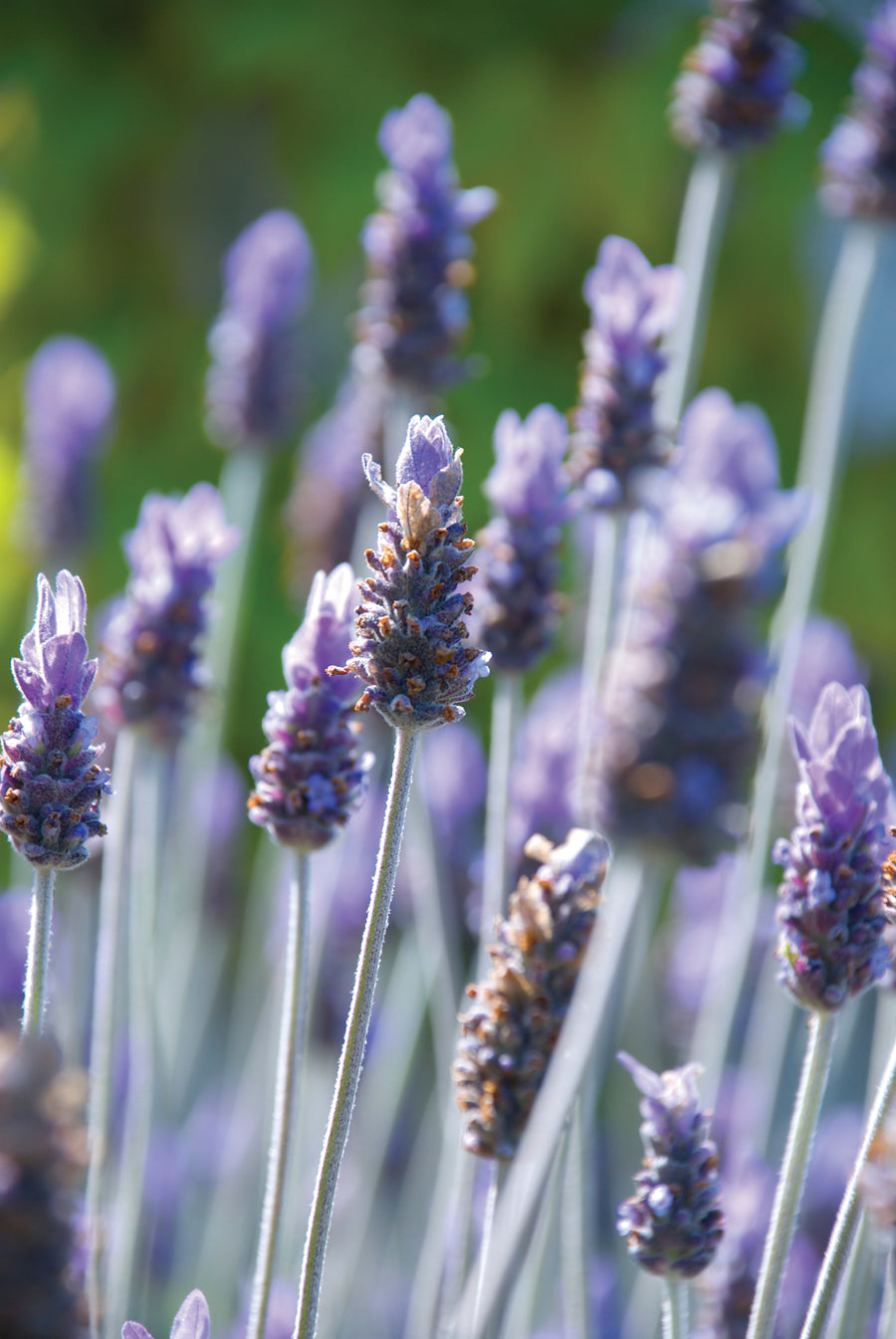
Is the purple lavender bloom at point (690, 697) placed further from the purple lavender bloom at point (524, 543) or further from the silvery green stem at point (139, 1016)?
the silvery green stem at point (139, 1016)

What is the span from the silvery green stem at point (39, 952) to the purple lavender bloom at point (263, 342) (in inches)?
55.9

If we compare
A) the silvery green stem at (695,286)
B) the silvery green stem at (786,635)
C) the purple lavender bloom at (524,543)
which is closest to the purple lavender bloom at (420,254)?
the silvery green stem at (695,286)

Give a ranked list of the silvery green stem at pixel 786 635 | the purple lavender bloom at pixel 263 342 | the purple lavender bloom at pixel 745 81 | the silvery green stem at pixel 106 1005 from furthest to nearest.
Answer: the purple lavender bloom at pixel 263 342
the purple lavender bloom at pixel 745 81
the silvery green stem at pixel 786 635
the silvery green stem at pixel 106 1005

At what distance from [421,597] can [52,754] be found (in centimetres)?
29

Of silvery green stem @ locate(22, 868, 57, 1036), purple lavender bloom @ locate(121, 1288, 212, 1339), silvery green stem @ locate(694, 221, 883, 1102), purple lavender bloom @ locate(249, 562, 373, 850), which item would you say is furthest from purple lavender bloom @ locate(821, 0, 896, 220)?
purple lavender bloom @ locate(121, 1288, 212, 1339)

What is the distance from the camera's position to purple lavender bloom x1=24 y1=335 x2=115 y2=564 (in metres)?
2.37

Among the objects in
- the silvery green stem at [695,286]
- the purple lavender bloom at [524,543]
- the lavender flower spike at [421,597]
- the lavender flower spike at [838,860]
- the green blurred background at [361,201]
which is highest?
the green blurred background at [361,201]

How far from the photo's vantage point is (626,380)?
4.91ft

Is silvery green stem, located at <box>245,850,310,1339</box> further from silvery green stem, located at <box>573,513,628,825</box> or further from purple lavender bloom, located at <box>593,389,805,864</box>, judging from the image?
silvery green stem, located at <box>573,513,628,825</box>

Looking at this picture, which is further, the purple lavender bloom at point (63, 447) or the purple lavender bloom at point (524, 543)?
the purple lavender bloom at point (63, 447)

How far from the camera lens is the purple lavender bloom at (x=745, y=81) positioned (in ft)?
5.83

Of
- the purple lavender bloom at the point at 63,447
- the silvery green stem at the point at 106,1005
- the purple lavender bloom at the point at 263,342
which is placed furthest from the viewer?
the purple lavender bloom at the point at 63,447

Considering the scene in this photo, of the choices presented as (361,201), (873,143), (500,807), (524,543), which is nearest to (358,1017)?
(500,807)

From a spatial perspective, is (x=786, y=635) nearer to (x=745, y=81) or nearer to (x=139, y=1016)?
(x=745, y=81)
